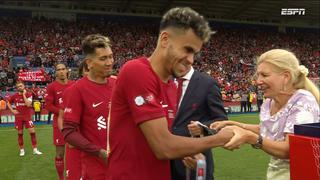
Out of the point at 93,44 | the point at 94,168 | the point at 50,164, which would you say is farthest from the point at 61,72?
the point at 94,168

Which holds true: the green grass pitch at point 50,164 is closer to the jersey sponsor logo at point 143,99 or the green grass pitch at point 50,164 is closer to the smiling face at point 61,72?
the smiling face at point 61,72

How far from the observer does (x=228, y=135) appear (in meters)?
2.32

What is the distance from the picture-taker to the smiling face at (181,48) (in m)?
2.34

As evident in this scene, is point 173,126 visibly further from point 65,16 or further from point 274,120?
point 65,16

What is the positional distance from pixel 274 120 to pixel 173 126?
714 mm

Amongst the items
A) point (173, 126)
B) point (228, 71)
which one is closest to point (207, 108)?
point (173, 126)

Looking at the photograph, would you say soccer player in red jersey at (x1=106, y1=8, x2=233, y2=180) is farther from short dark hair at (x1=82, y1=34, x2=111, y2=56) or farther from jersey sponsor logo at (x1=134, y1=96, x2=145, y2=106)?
short dark hair at (x1=82, y1=34, x2=111, y2=56)

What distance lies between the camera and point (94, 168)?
12.8ft

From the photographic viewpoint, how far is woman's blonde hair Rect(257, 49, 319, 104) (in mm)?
2936

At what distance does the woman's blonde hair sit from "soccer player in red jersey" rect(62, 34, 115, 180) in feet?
5.25

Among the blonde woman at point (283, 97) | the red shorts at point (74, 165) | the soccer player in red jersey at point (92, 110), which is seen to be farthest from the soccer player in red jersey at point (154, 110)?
the red shorts at point (74, 165)

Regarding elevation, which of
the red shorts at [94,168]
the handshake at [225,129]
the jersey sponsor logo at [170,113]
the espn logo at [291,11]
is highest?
the espn logo at [291,11]

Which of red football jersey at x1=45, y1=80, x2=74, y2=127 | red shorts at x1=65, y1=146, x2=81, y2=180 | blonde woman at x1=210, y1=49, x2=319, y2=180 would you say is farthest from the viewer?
red football jersey at x1=45, y1=80, x2=74, y2=127

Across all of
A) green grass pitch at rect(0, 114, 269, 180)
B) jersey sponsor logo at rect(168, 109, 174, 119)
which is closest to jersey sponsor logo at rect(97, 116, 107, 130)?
jersey sponsor logo at rect(168, 109, 174, 119)
